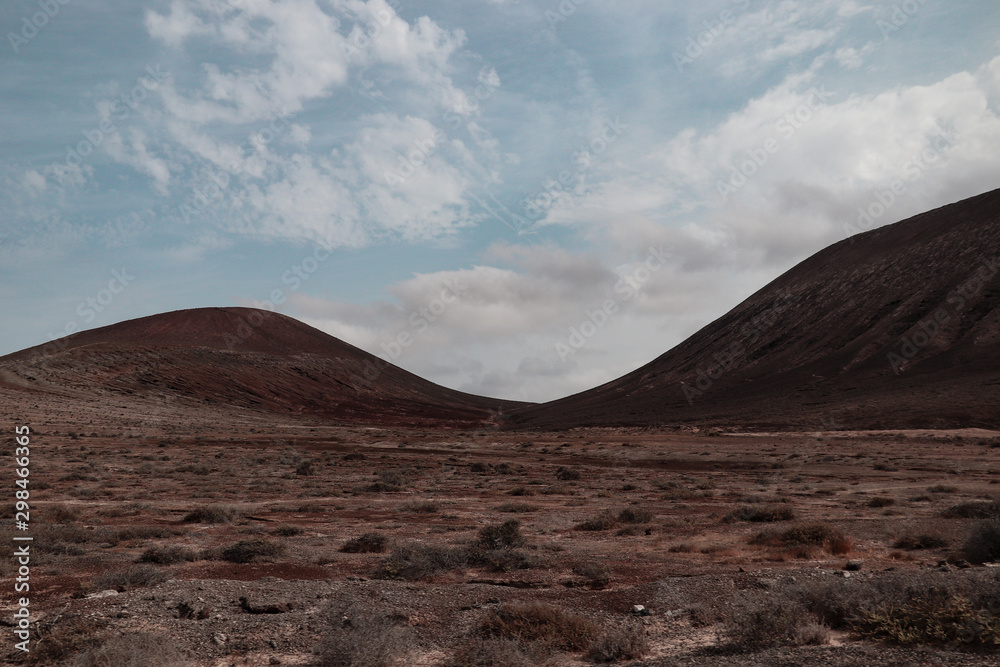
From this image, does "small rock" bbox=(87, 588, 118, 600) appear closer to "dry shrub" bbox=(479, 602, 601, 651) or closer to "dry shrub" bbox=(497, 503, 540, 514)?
"dry shrub" bbox=(479, 602, 601, 651)

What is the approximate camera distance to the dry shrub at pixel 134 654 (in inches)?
254

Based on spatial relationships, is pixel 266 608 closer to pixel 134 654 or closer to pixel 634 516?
pixel 134 654

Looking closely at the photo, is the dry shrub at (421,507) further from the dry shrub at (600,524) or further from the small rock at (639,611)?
the small rock at (639,611)

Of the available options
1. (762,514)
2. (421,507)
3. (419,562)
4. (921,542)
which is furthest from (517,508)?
(921,542)

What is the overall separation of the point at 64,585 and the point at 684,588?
9.88 metres

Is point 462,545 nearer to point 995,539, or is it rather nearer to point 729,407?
point 995,539

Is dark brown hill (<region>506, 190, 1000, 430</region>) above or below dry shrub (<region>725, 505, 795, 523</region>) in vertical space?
above

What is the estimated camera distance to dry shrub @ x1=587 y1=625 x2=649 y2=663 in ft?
23.3

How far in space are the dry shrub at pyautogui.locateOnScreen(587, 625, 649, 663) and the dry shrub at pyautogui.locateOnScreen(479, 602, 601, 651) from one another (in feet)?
0.58

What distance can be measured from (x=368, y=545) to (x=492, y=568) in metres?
3.38

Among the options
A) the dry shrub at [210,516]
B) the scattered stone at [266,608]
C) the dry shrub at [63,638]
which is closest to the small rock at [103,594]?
the dry shrub at [63,638]

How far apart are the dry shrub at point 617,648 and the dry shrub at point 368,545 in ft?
23.1

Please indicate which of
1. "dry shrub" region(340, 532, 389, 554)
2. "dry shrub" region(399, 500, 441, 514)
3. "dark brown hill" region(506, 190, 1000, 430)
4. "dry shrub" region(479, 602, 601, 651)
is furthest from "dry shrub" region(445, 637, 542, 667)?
"dark brown hill" region(506, 190, 1000, 430)

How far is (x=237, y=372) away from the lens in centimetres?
10819
